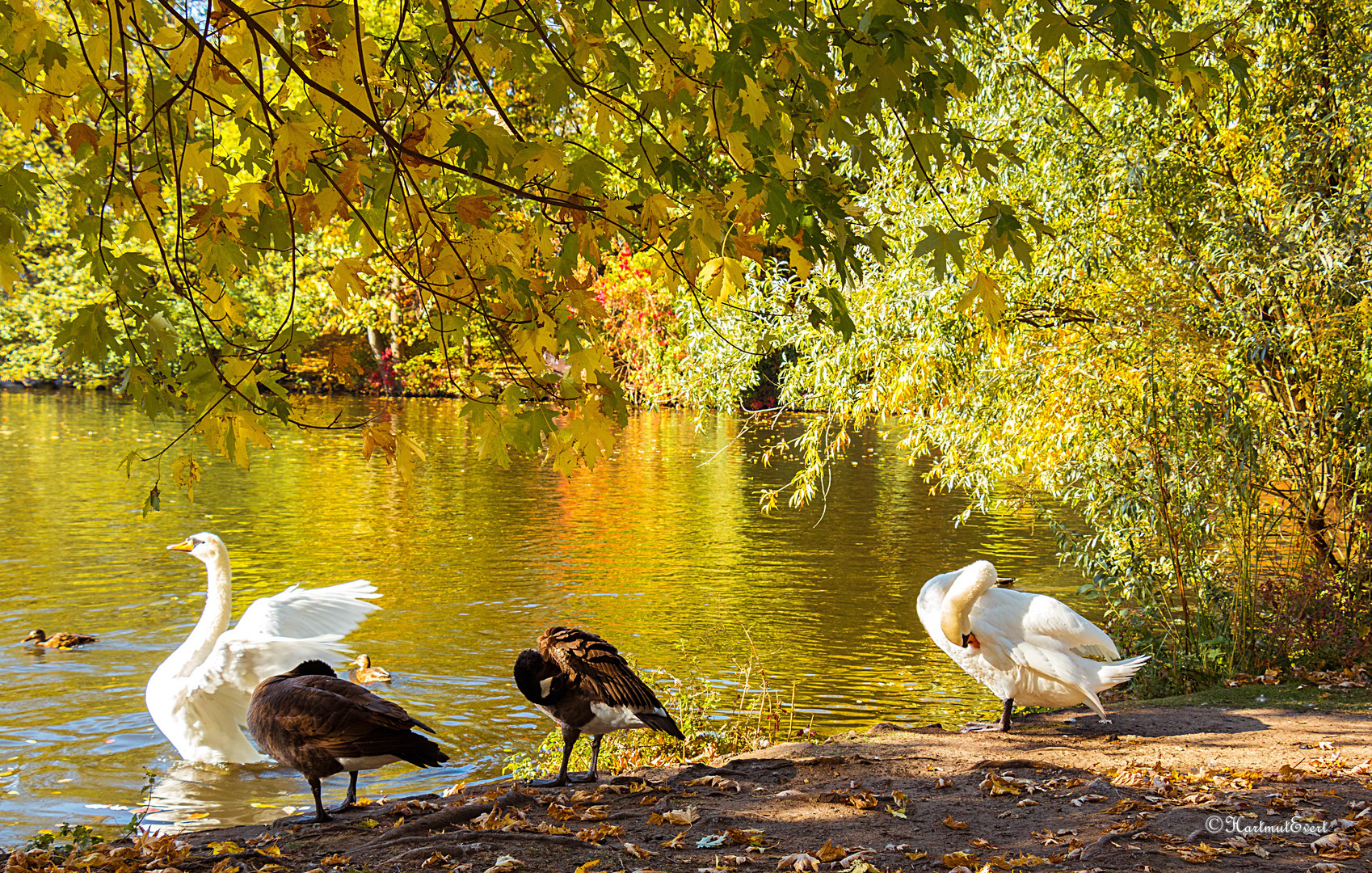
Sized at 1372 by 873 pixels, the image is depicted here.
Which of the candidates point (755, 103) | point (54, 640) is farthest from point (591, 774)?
point (54, 640)

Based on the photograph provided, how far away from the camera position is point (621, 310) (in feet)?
121

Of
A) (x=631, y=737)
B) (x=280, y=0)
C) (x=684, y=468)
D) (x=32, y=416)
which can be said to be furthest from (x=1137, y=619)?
(x=32, y=416)

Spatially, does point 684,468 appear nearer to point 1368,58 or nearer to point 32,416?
point 1368,58

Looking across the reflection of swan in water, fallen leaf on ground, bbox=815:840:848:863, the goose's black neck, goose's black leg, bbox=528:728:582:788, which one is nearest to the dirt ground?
fallen leaf on ground, bbox=815:840:848:863

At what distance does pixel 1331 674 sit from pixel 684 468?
60.9 feet

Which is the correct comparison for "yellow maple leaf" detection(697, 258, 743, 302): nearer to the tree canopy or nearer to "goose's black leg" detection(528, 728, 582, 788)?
the tree canopy

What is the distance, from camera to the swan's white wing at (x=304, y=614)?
26.8 ft

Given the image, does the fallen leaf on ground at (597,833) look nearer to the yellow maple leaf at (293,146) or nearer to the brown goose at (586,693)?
the brown goose at (586,693)

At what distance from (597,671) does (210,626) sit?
389 cm

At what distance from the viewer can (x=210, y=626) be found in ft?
27.5

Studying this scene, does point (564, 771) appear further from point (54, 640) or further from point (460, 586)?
point (460, 586)

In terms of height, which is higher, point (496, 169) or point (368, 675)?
point (496, 169)

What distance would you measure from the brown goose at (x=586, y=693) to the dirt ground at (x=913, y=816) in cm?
30

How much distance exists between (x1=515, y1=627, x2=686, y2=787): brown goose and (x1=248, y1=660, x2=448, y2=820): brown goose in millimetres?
645
